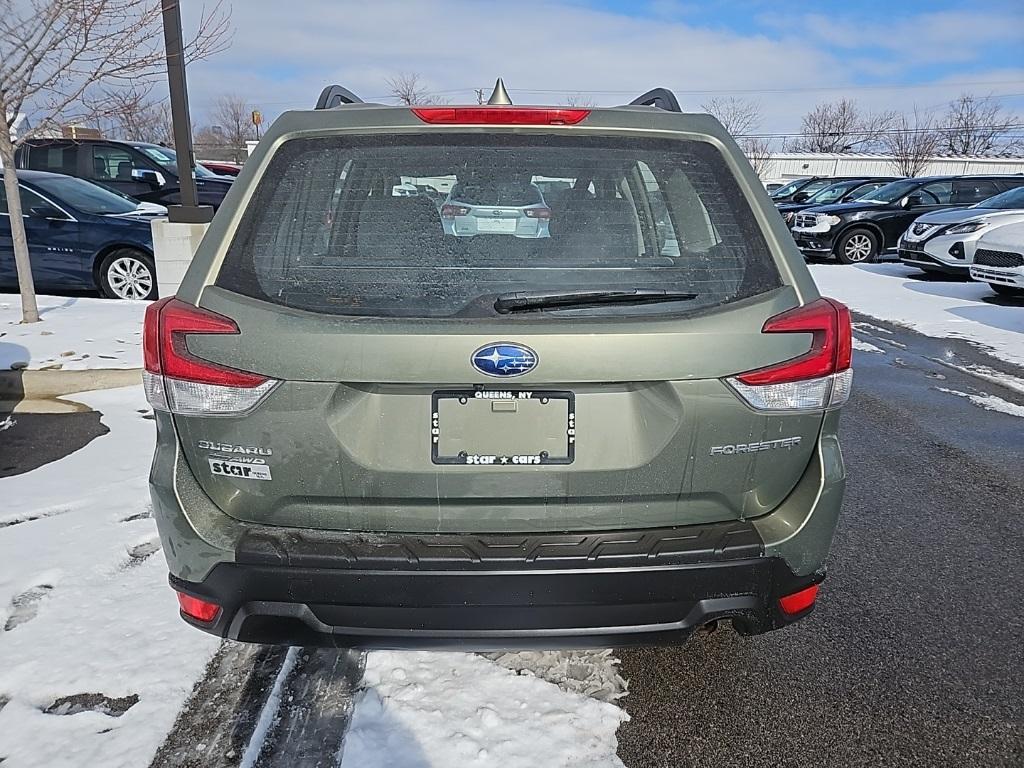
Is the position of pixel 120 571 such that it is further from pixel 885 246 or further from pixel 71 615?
pixel 885 246

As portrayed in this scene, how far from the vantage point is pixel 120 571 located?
305cm

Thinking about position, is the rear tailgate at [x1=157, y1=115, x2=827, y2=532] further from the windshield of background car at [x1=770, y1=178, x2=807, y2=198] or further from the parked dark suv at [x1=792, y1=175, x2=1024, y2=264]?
the windshield of background car at [x1=770, y1=178, x2=807, y2=198]

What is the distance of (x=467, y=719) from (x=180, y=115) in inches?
246

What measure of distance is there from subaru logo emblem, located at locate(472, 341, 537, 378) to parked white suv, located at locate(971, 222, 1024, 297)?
32.4 ft

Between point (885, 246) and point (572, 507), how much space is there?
1518 cm

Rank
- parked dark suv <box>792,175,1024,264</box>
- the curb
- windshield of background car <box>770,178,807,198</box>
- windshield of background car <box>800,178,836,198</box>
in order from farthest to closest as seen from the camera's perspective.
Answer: windshield of background car <box>770,178,807,198</box> < windshield of background car <box>800,178,836,198</box> < parked dark suv <box>792,175,1024,264</box> < the curb

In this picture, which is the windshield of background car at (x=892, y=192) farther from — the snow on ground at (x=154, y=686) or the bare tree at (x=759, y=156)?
the bare tree at (x=759, y=156)

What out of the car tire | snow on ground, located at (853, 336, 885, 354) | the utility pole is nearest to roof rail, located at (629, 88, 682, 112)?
the utility pole

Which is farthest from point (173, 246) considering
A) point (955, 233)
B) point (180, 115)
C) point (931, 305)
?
point (955, 233)

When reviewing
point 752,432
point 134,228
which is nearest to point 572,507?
point 752,432

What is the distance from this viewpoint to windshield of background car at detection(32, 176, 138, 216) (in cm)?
863

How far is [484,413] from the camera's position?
1.87m

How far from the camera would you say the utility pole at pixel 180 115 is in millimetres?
6352

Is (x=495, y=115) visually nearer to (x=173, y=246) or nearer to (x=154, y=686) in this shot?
(x=154, y=686)
